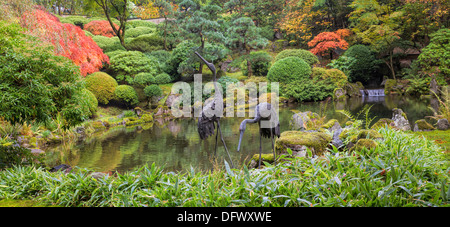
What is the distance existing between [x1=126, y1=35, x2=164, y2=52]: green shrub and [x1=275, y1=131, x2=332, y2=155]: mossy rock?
39.1 ft

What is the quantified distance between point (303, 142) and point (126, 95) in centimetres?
790

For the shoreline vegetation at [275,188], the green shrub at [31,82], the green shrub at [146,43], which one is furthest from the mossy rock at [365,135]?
the green shrub at [146,43]

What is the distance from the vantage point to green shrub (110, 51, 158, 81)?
440 inches

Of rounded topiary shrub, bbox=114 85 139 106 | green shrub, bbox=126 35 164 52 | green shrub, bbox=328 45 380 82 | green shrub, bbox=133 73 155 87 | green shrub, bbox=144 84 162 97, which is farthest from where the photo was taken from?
green shrub, bbox=126 35 164 52

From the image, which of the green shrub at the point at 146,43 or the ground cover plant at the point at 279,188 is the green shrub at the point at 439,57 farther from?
the green shrub at the point at 146,43

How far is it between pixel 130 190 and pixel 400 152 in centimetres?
233

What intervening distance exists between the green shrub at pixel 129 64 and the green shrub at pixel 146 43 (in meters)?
2.70

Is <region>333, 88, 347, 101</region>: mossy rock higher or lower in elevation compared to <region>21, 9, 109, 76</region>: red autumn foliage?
lower

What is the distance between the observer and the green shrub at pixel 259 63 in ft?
40.8

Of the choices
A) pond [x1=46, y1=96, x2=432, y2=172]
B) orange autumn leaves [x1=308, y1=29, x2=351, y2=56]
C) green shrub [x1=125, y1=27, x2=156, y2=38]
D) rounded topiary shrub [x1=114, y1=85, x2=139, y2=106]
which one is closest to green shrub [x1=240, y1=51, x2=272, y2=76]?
orange autumn leaves [x1=308, y1=29, x2=351, y2=56]

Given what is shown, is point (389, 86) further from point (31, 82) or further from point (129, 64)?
point (31, 82)

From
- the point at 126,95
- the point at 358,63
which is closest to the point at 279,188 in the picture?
the point at 126,95

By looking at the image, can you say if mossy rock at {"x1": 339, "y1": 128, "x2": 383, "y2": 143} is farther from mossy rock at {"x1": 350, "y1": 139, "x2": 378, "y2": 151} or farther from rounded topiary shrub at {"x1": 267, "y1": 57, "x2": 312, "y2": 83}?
rounded topiary shrub at {"x1": 267, "y1": 57, "x2": 312, "y2": 83}

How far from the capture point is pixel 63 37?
736 cm
